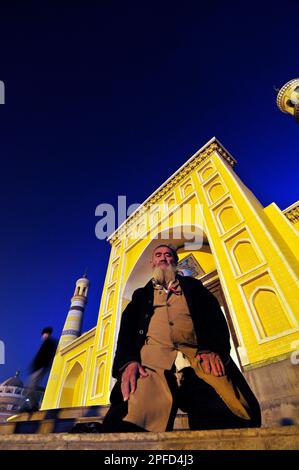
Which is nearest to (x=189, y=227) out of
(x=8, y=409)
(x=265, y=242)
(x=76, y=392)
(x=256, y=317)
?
(x=265, y=242)

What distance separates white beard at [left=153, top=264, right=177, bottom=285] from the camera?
413 cm

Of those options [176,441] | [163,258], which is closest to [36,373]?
[163,258]

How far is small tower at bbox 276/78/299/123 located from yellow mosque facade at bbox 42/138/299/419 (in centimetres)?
594

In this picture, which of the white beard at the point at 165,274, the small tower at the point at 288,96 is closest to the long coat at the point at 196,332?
the white beard at the point at 165,274

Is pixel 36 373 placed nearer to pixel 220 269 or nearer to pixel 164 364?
pixel 164 364

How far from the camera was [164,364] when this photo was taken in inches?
122

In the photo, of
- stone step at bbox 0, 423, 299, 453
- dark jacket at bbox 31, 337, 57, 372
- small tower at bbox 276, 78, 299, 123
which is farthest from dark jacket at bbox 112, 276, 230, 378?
small tower at bbox 276, 78, 299, 123

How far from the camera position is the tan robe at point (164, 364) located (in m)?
2.64

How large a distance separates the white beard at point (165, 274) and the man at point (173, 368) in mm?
57

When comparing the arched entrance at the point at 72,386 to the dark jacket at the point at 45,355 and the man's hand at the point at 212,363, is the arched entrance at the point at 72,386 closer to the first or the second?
the dark jacket at the point at 45,355

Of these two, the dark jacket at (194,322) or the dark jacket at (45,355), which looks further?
the dark jacket at (45,355)

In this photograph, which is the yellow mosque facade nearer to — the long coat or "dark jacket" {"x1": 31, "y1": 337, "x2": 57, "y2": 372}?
the long coat
